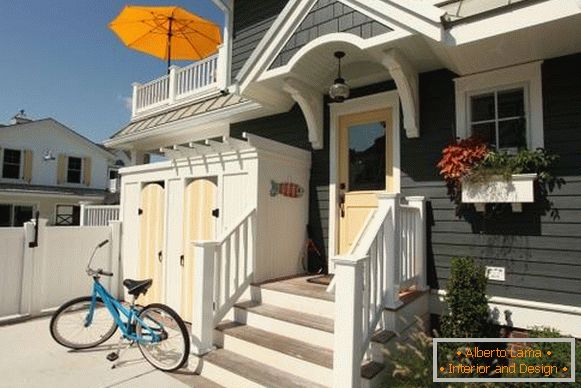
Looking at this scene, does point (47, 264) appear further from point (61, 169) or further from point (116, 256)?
point (61, 169)

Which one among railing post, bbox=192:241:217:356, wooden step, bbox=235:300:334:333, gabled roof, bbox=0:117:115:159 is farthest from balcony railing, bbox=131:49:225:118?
gabled roof, bbox=0:117:115:159

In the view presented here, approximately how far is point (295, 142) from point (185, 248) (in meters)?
2.25

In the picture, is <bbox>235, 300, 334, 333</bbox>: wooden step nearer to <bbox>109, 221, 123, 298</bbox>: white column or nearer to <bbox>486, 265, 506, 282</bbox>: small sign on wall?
<bbox>486, 265, 506, 282</bbox>: small sign on wall

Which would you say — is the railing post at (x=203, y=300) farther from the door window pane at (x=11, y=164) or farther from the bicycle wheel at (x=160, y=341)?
the door window pane at (x=11, y=164)

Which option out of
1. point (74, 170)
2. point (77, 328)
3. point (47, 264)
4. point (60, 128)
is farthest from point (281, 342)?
point (60, 128)

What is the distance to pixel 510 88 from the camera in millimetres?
3742

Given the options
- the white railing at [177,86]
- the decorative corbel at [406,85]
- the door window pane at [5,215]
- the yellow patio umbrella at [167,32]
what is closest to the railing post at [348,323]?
the decorative corbel at [406,85]

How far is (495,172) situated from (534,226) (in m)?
0.67

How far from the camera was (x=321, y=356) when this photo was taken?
3.05 meters

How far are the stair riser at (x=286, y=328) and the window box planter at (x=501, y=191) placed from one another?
1982 mm

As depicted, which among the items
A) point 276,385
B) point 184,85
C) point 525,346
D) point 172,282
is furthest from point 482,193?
point 184,85

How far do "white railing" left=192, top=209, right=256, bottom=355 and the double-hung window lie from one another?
17.2 metres

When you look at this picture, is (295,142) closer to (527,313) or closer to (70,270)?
(527,313)

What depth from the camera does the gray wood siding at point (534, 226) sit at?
3307mm
